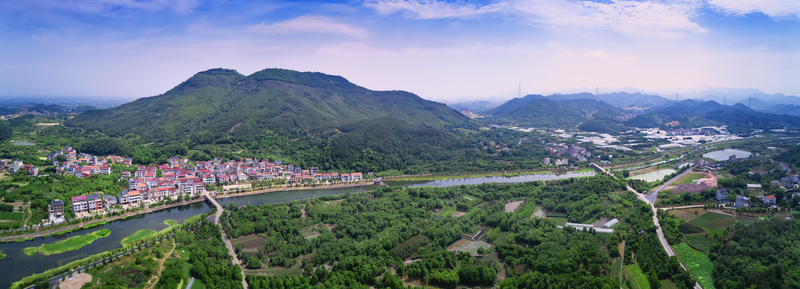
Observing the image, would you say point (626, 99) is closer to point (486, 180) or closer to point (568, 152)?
point (568, 152)

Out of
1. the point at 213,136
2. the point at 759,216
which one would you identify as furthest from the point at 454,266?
the point at 213,136

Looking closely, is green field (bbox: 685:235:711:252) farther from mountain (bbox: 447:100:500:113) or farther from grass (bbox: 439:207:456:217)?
mountain (bbox: 447:100:500:113)

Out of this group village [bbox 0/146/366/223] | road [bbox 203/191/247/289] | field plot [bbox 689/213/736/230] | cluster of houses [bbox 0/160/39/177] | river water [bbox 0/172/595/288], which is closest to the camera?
river water [bbox 0/172/595/288]

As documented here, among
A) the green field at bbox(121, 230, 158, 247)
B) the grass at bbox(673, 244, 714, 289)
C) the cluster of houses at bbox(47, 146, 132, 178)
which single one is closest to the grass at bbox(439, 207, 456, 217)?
the grass at bbox(673, 244, 714, 289)

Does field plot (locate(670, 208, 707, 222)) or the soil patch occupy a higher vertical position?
the soil patch

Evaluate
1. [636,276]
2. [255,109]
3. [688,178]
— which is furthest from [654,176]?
[255,109]

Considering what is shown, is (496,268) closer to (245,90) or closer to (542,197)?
(542,197)

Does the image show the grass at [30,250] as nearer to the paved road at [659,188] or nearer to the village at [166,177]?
the village at [166,177]
